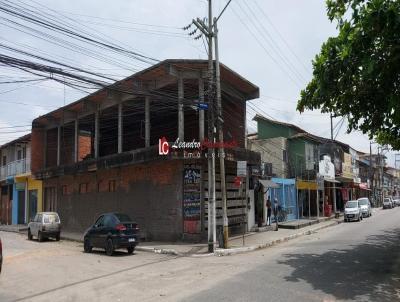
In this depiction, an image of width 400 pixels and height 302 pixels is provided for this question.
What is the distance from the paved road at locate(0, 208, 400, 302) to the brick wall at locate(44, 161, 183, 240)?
461 cm

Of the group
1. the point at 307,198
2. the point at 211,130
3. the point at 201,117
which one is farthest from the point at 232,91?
the point at 307,198

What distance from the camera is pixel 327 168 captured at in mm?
45938

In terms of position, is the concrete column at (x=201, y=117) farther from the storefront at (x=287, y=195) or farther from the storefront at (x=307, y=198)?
the storefront at (x=307, y=198)

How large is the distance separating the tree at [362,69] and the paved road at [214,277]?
4.21m

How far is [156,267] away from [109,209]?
44.8 feet

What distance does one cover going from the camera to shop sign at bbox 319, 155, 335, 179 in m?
44.0

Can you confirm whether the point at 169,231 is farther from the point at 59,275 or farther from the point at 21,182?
the point at 21,182

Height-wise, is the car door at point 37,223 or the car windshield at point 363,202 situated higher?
the car windshield at point 363,202

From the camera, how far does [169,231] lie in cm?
2345

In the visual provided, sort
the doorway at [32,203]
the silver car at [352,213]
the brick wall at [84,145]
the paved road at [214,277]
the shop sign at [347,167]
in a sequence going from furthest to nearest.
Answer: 1. the shop sign at [347,167]
2. the doorway at [32,203]
3. the brick wall at [84,145]
4. the silver car at [352,213]
5. the paved road at [214,277]

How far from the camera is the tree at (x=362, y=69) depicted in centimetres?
1103

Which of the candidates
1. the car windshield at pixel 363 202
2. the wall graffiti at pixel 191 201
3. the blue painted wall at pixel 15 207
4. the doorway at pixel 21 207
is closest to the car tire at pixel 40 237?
the wall graffiti at pixel 191 201

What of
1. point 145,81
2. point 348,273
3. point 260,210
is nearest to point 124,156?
point 145,81

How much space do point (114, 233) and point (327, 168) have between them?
3110 centimetres
